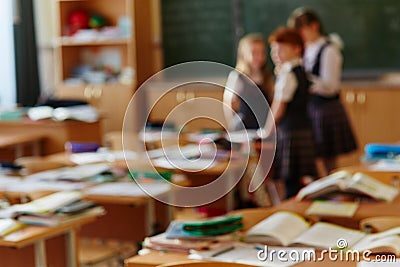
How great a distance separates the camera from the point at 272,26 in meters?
7.70

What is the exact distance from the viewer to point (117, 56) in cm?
858

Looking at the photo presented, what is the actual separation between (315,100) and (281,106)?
0.94 metres

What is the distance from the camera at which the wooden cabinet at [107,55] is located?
8125 mm

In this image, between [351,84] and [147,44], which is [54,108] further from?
[351,84]

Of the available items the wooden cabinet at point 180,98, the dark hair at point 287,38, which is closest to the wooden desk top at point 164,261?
the dark hair at point 287,38

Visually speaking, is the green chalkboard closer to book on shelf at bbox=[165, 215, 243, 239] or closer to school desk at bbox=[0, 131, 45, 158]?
school desk at bbox=[0, 131, 45, 158]

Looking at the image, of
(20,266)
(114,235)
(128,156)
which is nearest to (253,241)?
(20,266)

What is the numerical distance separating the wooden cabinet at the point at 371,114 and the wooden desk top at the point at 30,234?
13.8ft

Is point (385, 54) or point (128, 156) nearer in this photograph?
point (128, 156)

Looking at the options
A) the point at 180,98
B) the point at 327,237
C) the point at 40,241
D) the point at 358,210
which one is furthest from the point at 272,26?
the point at 327,237

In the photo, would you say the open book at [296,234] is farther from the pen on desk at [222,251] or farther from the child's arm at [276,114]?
the child's arm at [276,114]

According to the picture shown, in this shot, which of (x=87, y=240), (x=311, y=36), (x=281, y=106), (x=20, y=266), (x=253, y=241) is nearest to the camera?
(x=253, y=241)

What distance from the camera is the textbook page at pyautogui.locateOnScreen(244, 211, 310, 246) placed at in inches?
119

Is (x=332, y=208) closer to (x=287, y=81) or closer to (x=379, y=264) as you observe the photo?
(x=379, y=264)
